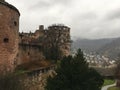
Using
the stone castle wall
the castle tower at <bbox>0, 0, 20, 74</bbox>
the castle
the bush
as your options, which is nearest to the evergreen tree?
the stone castle wall

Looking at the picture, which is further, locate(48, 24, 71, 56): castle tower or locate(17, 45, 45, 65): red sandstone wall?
locate(48, 24, 71, 56): castle tower

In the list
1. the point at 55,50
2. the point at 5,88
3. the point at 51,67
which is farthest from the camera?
the point at 55,50

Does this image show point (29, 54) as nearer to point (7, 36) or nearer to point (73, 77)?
point (7, 36)

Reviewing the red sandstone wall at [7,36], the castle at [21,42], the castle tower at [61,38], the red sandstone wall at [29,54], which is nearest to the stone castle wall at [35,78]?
the castle at [21,42]

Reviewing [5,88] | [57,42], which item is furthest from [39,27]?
[5,88]

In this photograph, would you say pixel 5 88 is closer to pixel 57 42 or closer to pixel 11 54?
pixel 11 54

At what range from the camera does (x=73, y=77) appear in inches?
1143

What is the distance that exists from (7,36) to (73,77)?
26.8 feet

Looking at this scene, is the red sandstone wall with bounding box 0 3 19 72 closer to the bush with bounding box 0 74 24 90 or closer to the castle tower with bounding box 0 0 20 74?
the castle tower with bounding box 0 0 20 74

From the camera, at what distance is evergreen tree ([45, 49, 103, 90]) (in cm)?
2861

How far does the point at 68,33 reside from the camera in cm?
4906

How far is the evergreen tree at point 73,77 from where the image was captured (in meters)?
28.6

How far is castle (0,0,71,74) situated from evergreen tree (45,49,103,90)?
475 cm

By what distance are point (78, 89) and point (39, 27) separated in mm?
29825
